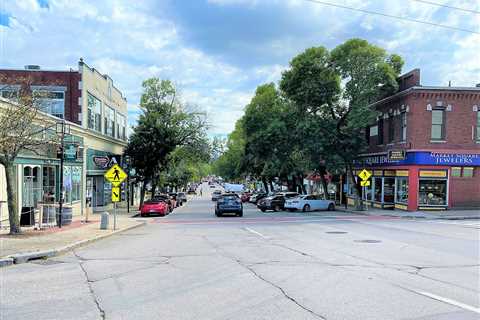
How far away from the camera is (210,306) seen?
693cm

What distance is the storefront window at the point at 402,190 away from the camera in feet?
111

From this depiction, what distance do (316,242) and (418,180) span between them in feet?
67.9

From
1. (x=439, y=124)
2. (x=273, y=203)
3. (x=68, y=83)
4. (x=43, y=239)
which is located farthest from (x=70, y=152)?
(x=439, y=124)

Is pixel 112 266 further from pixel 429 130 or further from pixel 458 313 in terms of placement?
pixel 429 130

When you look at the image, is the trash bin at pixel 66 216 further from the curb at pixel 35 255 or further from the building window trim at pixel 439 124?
the building window trim at pixel 439 124

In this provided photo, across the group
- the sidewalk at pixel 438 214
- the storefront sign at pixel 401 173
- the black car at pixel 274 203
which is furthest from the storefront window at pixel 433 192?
the black car at pixel 274 203

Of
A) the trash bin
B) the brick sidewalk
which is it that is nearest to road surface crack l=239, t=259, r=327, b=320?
the brick sidewalk

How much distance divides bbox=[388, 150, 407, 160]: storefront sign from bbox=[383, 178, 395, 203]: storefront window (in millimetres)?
2710

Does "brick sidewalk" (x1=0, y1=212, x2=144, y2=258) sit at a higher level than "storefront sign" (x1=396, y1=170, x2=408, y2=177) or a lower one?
lower

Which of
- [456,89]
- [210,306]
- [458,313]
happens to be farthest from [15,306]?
[456,89]

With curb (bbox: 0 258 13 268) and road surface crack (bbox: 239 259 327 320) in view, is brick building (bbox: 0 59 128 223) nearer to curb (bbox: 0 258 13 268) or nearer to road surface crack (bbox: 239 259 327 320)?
curb (bbox: 0 258 13 268)

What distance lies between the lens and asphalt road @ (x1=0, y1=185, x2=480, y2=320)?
265 inches

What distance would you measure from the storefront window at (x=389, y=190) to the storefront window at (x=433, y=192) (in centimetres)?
309

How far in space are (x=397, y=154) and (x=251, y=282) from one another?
90.8ft
